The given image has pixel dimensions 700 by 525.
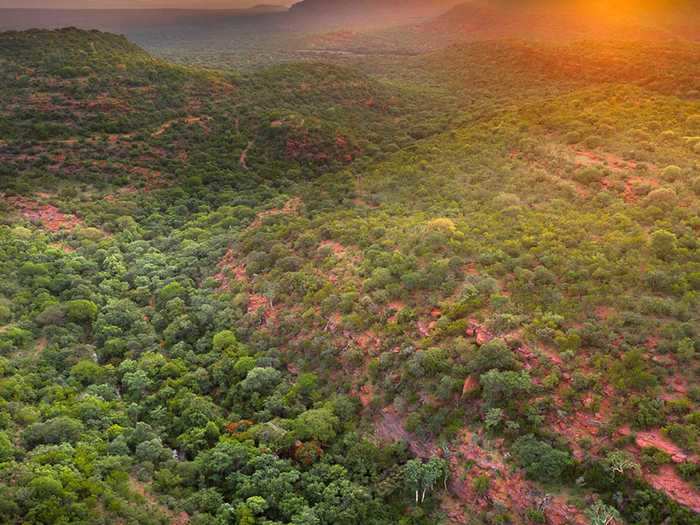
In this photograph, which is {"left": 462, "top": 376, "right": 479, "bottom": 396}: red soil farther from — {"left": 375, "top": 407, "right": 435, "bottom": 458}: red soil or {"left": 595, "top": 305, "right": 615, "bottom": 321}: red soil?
{"left": 595, "top": 305, "right": 615, "bottom": 321}: red soil

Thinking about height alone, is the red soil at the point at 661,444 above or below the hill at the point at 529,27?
below

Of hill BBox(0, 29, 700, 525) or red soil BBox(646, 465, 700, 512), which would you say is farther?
hill BBox(0, 29, 700, 525)

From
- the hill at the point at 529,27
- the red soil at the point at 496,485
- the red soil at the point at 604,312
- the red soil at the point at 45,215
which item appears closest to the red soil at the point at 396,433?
the red soil at the point at 496,485

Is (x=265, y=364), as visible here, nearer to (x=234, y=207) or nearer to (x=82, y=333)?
(x=82, y=333)

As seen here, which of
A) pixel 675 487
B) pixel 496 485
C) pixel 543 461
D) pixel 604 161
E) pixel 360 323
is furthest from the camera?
pixel 604 161

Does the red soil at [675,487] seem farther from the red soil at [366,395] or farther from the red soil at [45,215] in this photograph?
the red soil at [45,215]

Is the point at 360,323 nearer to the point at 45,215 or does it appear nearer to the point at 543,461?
the point at 543,461

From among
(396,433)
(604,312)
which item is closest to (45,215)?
(396,433)

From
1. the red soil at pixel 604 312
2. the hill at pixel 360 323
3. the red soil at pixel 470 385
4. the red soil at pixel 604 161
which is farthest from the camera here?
the red soil at pixel 604 161

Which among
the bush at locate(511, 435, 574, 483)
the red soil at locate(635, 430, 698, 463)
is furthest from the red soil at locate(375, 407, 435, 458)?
the red soil at locate(635, 430, 698, 463)
